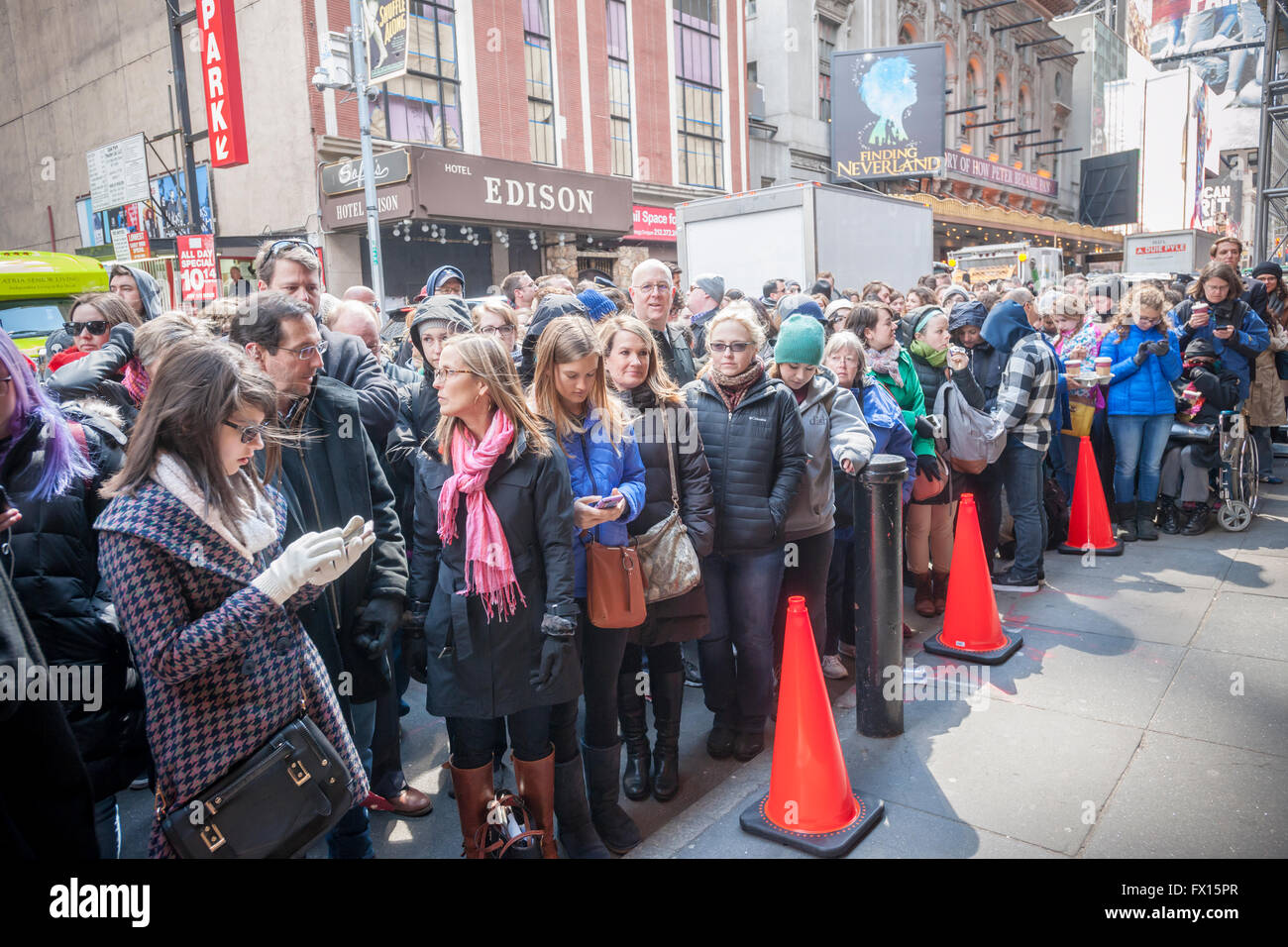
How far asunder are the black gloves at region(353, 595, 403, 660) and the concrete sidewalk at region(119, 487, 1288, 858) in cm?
94

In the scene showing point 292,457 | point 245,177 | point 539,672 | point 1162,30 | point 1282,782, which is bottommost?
point 1282,782

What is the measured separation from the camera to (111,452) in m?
2.68

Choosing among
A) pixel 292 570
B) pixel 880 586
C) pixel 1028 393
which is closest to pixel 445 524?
pixel 292 570

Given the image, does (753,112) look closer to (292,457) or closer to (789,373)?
(789,373)

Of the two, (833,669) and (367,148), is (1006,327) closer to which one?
(833,669)

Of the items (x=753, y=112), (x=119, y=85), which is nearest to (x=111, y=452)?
(x=119, y=85)

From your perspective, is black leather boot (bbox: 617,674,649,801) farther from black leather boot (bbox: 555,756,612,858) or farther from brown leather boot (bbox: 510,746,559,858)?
brown leather boot (bbox: 510,746,559,858)

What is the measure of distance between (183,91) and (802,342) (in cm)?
1891

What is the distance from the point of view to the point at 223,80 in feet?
49.1

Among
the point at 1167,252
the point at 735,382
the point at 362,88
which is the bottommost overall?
the point at 735,382

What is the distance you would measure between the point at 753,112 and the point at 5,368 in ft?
98.6

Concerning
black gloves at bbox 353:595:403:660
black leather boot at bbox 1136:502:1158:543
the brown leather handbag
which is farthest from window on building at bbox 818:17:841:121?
black gloves at bbox 353:595:403:660

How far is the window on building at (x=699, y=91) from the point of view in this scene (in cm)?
2378

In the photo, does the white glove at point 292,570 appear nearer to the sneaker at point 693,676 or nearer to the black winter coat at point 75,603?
the black winter coat at point 75,603
